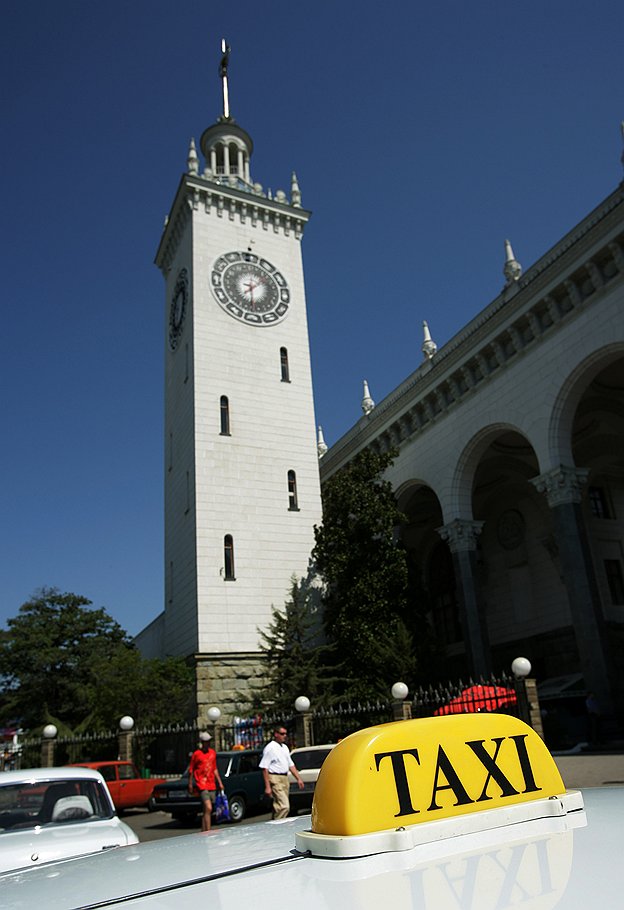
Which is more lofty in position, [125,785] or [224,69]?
[224,69]

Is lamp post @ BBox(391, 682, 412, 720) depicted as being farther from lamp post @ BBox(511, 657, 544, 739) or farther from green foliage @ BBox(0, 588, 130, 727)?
green foliage @ BBox(0, 588, 130, 727)

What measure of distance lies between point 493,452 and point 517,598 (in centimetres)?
596

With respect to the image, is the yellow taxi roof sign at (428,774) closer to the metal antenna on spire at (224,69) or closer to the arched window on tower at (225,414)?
the arched window on tower at (225,414)

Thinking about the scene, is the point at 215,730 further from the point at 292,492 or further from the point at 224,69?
the point at 224,69

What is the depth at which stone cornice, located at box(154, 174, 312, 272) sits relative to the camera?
2953 centimetres

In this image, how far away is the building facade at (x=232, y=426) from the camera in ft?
79.9

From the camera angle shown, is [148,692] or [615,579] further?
[615,579]

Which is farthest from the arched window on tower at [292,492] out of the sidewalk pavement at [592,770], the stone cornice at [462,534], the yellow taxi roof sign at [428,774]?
the yellow taxi roof sign at [428,774]

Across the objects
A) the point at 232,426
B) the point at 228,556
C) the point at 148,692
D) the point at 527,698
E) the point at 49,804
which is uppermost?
the point at 232,426

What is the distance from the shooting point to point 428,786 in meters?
2.38

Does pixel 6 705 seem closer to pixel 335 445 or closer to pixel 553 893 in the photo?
pixel 335 445

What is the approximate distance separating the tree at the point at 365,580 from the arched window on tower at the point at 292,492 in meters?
1.16

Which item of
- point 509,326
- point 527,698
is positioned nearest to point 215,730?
point 527,698

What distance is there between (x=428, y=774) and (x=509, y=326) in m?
22.6
